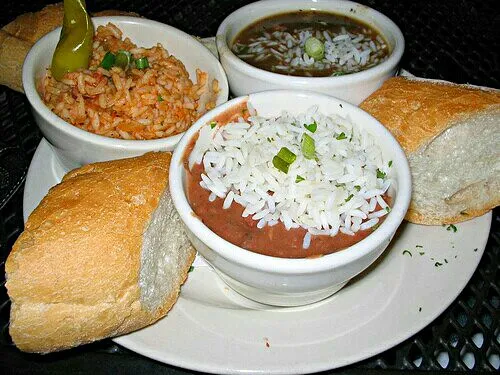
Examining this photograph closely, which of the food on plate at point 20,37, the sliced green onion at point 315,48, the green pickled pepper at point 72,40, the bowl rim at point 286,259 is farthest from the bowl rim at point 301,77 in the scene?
the food on plate at point 20,37

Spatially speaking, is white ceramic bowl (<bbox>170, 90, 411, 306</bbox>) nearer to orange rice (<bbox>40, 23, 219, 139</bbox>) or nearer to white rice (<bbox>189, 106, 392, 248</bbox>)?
white rice (<bbox>189, 106, 392, 248</bbox>)

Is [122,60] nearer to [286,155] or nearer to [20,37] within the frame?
[20,37]

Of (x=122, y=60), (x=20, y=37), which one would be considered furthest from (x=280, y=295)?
(x=20, y=37)

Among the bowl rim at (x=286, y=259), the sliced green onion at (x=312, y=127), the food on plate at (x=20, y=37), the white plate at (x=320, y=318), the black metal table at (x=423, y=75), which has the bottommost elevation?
the black metal table at (x=423, y=75)

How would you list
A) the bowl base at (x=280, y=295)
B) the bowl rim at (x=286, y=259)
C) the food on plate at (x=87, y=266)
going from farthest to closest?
the bowl base at (x=280, y=295)
the food on plate at (x=87, y=266)
the bowl rim at (x=286, y=259)

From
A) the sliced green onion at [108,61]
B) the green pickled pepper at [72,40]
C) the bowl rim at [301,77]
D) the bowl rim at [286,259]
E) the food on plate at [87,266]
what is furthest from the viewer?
the sliced green onion at [108,61]

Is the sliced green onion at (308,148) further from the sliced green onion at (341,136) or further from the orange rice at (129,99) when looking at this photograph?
the orange rice at (129,99)

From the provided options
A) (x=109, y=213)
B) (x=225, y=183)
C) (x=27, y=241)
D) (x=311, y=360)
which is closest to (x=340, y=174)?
(x=225, y=183)
